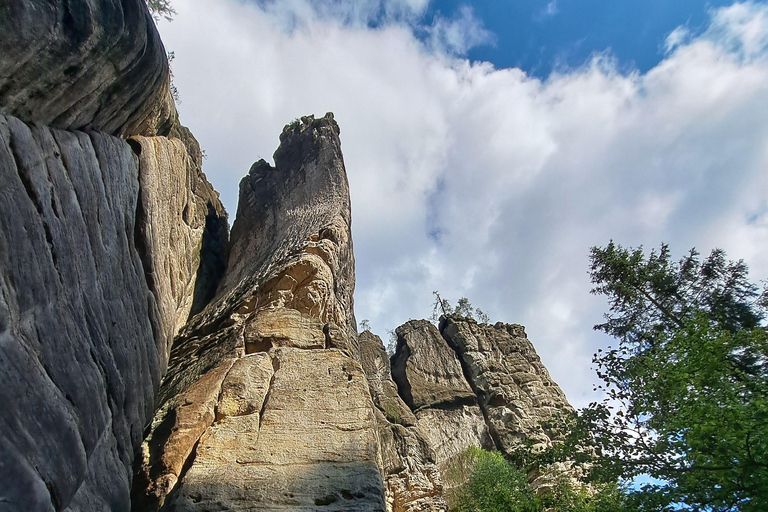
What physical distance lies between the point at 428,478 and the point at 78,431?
1443cm

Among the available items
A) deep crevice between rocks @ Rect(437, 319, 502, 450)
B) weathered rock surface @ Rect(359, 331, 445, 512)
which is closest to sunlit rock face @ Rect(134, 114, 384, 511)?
weathered rock surface @ Rect(359, 331, 445, 512)

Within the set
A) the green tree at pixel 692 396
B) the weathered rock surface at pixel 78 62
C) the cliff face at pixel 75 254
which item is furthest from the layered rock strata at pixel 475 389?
the weathered rock surface at pixel 78 62

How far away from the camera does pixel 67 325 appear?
475cm

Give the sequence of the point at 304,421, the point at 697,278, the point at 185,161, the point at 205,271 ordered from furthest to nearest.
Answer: the point at 697,278 < the point at 205,271 < the point at 185,161 < the point at 304,421

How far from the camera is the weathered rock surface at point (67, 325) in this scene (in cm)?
385

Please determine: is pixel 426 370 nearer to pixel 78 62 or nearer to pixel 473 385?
pixel 473 385

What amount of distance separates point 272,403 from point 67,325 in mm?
3201

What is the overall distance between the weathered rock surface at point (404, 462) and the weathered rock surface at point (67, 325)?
24.7 feet

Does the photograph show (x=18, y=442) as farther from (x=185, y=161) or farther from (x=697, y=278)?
(x=697, y=278)

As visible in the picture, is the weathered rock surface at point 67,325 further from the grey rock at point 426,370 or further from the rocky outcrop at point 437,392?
the grey rock at point 426,370

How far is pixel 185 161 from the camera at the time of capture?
38.0 ft

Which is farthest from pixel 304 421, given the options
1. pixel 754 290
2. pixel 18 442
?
pixel 754 290

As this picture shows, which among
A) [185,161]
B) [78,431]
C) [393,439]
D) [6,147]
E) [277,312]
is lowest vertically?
[78,431]

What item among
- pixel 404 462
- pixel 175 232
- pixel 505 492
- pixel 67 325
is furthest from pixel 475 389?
pixel 67 325
